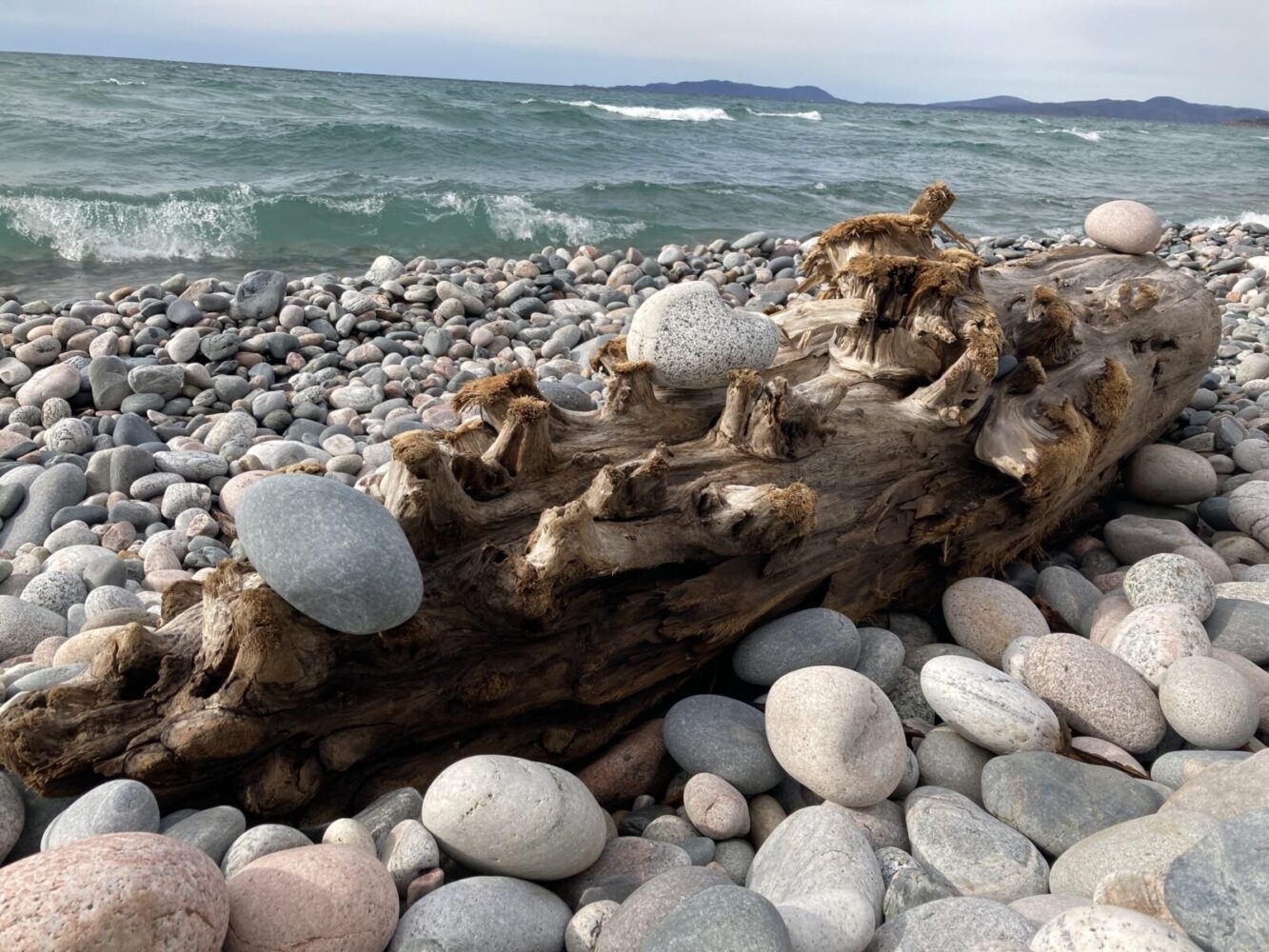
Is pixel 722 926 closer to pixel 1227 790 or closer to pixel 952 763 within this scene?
pixel 952 763

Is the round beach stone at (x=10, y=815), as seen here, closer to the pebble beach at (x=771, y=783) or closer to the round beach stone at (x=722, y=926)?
the pebble beach at (x=771, y=783)

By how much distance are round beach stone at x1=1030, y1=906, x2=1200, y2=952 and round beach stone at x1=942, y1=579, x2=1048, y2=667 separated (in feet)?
5.36

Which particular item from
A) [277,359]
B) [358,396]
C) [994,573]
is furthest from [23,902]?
[277,359]

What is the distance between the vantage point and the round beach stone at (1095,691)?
9.18 feet

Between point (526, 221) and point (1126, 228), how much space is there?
30.4 ft

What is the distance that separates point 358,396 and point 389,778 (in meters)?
4.06

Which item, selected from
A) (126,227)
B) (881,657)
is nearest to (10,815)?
(881,657)

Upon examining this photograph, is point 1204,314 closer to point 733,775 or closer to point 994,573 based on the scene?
point 994,573

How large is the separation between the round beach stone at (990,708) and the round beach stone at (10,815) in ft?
7.94

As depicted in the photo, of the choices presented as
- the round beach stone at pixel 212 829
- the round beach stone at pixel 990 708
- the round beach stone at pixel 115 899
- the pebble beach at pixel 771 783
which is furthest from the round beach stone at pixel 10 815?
the round beach stone at pixel 990 708

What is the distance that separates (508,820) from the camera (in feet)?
6.87

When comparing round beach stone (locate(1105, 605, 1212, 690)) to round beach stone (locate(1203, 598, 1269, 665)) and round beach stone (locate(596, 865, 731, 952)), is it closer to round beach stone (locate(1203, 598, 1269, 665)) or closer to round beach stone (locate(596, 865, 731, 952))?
round beach stone (locate(1203, 598, 1269, 665))

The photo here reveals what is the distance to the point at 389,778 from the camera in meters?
2.49

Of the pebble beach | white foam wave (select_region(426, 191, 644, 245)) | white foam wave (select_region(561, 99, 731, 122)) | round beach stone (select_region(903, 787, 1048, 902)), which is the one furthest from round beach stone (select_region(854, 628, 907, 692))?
white foam wave (select_region(561, 99, 731, 122))
